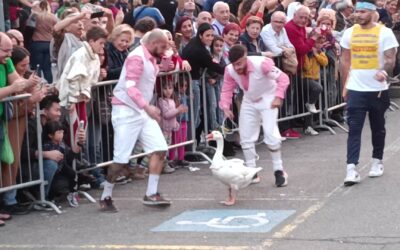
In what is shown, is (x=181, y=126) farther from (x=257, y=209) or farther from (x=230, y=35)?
(x=257, y=209)

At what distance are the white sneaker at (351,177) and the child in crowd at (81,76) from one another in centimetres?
300

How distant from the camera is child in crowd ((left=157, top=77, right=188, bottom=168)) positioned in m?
12.4

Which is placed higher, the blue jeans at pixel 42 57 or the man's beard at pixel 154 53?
the man's beard at pixel 154 53

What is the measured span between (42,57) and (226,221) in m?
6.35

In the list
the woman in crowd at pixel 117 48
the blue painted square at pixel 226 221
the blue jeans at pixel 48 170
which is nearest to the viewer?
the blue painted square at pixel 226 221

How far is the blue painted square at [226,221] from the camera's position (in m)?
9.09

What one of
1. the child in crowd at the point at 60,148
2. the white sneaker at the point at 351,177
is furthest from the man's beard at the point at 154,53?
the white sneaker at the point at 351,177

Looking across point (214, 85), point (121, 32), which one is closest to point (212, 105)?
point (214, 85)

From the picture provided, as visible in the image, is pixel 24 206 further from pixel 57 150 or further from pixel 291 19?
pixel 291 19

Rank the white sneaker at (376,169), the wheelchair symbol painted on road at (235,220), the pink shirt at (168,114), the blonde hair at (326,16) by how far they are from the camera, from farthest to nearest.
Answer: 1. the blonde hair at (326,16)
2. the pink shirt at (168,114)
3. the white sneaker at (376,169)
4. the wheelchair symbol painted on road at (235,220)

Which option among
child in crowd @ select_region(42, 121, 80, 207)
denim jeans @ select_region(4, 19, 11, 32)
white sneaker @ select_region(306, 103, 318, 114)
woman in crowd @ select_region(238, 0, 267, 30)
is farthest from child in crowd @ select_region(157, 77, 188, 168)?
woman in crowd @ select_region(238, 0, 267, 30)

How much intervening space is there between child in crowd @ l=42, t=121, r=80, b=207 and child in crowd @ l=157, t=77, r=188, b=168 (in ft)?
6.58

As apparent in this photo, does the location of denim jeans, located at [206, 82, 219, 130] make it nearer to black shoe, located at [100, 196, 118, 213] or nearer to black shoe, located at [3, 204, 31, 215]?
black shoe, located at [100, 196, 118, 213]

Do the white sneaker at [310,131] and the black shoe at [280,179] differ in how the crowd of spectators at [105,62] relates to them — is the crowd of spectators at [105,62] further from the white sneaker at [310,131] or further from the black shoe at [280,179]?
the black shoe at [280,179]
